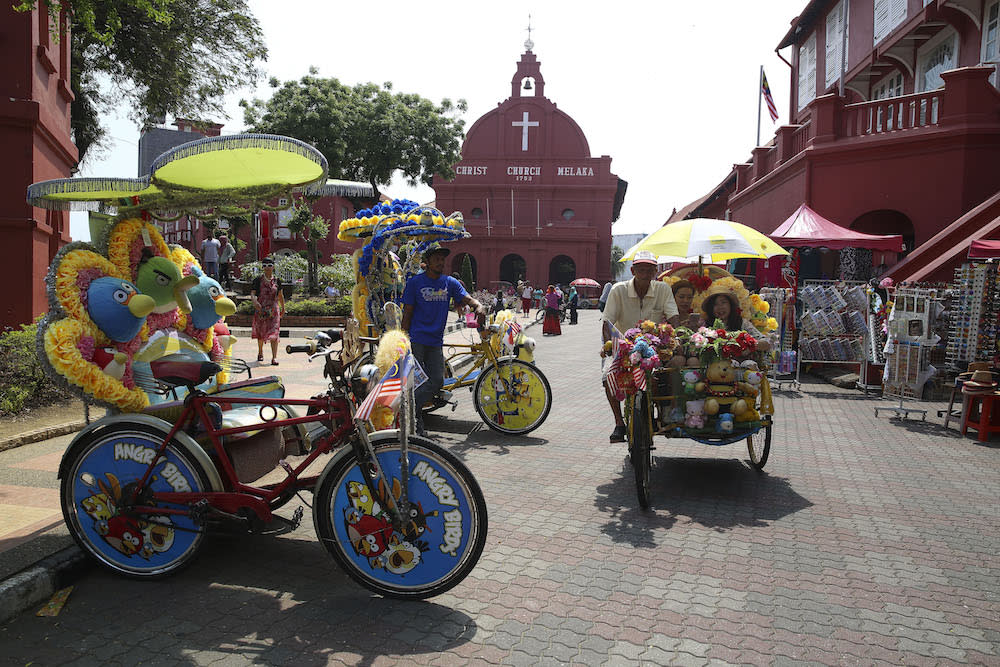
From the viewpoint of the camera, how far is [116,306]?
412 cm

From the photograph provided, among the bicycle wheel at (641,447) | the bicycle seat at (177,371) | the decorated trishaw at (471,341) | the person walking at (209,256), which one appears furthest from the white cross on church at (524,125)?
the bicycle seat at (177,371)

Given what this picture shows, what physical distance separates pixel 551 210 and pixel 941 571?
48250 millimetres

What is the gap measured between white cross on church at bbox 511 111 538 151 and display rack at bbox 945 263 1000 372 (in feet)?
142

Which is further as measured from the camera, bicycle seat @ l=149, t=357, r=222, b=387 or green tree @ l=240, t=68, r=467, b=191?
green tree @ l=240, t=68, r=467, b=191

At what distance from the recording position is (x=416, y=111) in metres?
34.6

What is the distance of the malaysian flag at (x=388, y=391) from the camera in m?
3.40

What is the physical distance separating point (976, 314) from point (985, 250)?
49.8 inches

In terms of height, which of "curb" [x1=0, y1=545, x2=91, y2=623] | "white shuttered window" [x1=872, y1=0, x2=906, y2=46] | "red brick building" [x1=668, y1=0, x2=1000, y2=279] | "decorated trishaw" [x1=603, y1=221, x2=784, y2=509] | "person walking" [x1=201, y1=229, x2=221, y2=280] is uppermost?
"white shuttered window" [x1=872, y1=0, x2=906, y2=46]

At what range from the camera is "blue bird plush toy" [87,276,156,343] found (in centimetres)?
407

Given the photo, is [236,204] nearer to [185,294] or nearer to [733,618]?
[185,294]

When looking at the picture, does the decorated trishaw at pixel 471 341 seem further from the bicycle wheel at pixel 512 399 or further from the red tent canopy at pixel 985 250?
the red tent canopy at pixel 985 250

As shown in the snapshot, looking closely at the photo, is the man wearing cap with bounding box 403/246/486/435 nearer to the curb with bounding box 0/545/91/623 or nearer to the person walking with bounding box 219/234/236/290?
the curb with bounding box 0/545/91/623

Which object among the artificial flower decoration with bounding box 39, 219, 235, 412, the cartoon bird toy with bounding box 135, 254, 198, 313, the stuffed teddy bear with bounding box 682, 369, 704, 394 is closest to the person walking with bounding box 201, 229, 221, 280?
the artificial flower decoration with bounding box 39, 219, 235, 412

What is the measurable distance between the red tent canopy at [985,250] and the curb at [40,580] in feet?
33.6
